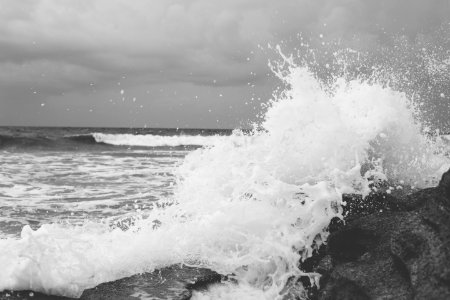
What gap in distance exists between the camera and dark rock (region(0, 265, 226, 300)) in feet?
10.8

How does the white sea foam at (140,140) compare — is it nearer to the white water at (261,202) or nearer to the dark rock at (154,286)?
the white water at (261,202)

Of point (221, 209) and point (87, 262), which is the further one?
point (221, 209)

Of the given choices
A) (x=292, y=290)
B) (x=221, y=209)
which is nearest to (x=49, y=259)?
(x=221, y=209)

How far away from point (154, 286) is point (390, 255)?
5.89 ft

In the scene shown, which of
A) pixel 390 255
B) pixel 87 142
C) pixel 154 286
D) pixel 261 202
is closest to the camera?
pixel 390 255

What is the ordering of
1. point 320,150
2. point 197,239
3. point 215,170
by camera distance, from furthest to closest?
point 215,170, point 320,150, point 197,239

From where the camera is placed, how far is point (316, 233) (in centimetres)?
386

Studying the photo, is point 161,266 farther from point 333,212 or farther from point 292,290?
point 333,212

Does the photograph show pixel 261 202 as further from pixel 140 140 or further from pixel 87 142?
pixel 140 140

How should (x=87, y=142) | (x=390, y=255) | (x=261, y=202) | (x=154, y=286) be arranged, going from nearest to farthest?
(x=390, y=255)
(x=154, y=286)
(x=261, y=202)
(x=87, y=142)

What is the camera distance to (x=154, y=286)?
137 inches

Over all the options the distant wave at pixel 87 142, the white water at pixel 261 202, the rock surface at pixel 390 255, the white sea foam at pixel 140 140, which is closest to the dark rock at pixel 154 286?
the white water at pixel 261 202

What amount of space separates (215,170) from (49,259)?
2447 millimetres

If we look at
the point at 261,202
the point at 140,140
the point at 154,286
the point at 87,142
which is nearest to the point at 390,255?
the point at 261,202
